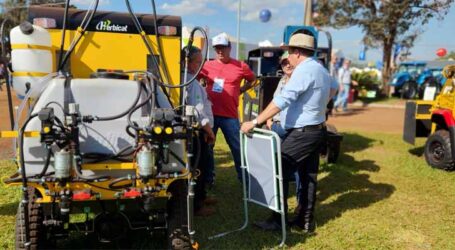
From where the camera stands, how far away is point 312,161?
445 centimetres

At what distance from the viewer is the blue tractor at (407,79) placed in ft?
70.6

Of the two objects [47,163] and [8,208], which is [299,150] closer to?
[47,163]

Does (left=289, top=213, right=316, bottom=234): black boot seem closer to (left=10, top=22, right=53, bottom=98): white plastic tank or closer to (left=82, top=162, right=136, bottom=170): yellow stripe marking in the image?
(left=82, top=162, right=136, bottom=170): yellow stripe marking

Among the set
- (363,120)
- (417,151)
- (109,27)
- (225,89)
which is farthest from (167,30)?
(363,120)

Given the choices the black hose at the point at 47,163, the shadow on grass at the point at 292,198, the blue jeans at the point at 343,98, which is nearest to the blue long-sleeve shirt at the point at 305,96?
the shadow on grass at the point at 292,198

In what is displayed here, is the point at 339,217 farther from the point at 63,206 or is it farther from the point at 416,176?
the point at 63,206

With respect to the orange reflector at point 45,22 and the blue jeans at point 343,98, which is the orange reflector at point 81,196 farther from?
the blue jeans at point 343,98

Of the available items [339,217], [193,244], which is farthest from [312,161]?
[193,244]

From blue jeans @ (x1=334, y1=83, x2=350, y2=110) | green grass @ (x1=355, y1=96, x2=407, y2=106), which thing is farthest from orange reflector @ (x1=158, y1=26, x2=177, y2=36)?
green grass @ (x1=355, y1=96, x2=407, y2=106)

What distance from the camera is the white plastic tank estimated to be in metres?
3.74

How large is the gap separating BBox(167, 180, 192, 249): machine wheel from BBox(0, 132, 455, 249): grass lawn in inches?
28.8

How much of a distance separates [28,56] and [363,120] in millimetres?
11857

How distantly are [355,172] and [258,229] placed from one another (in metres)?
3.12

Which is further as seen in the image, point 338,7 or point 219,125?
point 338,7
